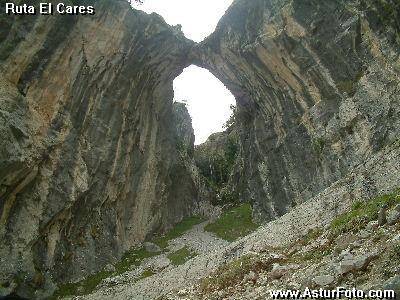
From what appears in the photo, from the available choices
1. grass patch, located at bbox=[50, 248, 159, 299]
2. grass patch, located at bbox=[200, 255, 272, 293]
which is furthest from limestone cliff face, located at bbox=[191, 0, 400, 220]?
grass patch, located at bbox=[50, 248, 159, 299]

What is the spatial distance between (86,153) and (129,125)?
9.41 meters

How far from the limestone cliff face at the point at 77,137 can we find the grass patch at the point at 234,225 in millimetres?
8663

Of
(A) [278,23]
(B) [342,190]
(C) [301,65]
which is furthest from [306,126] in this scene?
(B) [342,190]

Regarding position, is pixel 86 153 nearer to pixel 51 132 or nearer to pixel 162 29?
pixel 51 132

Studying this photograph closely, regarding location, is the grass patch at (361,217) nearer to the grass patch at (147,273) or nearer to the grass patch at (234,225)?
the grass patch at (147,273)

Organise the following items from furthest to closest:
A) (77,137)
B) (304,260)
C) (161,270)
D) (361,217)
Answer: (77,137) < (161,270) < (361,217) < (304,260)

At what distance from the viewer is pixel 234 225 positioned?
55594 mm

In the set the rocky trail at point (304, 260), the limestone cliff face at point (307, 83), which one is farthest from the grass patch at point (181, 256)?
the limestone cliff face at point (307, 83)

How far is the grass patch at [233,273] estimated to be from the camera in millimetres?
17938

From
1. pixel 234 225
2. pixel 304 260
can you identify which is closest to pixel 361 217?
pixel 304 260

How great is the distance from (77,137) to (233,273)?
25073 millimetres

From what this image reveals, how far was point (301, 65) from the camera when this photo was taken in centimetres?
4238

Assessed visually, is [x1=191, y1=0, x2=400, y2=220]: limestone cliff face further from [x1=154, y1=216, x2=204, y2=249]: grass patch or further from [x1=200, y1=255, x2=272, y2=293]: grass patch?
[x1=154, y1=216, x2=204, y2=249]: grass patch

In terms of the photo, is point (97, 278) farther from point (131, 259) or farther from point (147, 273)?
point (131, 259)
